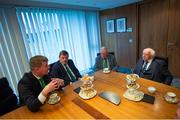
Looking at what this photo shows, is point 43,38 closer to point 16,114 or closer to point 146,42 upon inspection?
point 16,114

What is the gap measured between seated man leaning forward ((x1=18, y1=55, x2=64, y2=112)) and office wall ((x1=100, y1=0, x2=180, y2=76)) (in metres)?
3.08

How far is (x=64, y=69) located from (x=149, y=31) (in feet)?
9.06

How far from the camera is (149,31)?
342 cm

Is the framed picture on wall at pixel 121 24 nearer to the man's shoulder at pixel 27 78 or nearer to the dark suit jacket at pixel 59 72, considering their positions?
the dark suit jacket at pixel 59 72

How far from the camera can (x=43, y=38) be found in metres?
2.97

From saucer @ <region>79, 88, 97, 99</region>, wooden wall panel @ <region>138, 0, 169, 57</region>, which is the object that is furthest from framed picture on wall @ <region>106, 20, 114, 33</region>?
saucer @ <region>79, 88, 97, 99</region>

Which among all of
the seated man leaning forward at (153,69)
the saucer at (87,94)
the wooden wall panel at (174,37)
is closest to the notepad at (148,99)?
the saucer at (87,94)

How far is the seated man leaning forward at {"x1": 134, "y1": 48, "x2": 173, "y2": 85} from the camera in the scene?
1813 millimetres

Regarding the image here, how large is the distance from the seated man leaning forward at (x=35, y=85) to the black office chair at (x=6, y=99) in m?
0.32

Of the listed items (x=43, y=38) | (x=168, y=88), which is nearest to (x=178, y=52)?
(x=168, y=88)

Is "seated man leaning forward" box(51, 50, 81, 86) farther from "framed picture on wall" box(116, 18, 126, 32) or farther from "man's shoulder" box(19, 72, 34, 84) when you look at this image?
"framed picture on wall" box(116, 18, 126, 32)

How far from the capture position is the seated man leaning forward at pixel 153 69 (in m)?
1.81

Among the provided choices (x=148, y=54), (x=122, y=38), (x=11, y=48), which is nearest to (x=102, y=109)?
(x=148, y=54)

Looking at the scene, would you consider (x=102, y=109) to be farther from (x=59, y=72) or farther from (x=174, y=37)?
(x=174, y=37)
